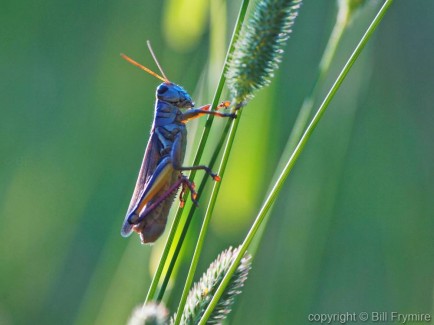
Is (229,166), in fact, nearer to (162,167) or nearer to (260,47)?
(162,167)

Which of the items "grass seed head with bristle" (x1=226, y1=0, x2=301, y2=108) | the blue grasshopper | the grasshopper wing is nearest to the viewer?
"grass seed head with bristle" (x1=226, y1=0, x2=301, y2=108)

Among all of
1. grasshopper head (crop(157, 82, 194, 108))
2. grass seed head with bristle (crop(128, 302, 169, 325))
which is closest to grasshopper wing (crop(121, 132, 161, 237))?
grasshopper head (crop(157, 82, 194, 108))

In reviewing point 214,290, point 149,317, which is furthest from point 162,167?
point 149,317

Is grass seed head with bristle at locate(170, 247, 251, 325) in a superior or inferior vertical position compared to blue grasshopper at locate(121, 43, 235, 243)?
inferior

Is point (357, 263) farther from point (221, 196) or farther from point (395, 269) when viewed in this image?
point (221, 196)

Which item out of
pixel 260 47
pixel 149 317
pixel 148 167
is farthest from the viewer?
pixel 148 167

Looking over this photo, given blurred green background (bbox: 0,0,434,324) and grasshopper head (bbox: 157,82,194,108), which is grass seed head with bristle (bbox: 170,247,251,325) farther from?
grasshopper head (bbox: 157,82,194,108)

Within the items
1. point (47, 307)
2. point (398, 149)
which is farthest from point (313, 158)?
point (47, 307)
